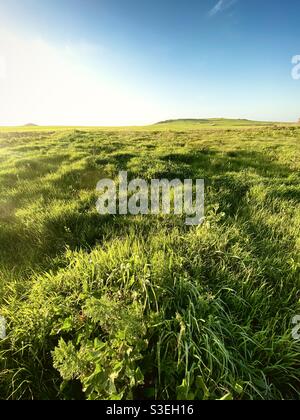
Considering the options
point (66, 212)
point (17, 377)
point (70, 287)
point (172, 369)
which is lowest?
point (17, 377)

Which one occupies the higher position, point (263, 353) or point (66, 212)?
point (66, 212)

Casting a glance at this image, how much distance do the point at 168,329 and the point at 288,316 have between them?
118 cm

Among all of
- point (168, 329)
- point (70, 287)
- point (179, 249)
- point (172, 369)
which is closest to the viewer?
point (172, 369)

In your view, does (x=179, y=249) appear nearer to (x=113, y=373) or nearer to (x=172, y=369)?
(x=172, y=369)

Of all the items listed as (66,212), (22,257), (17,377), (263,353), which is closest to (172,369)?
(263,353)

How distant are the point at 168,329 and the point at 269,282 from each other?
132 centimetres

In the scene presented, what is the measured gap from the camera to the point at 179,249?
3281 mm

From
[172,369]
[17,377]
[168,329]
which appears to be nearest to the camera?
[172,369]

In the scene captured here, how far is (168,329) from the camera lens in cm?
218

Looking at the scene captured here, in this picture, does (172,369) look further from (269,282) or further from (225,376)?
(269,282)

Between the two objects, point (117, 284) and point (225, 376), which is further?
point (117, 284)

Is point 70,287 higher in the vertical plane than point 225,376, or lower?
higher

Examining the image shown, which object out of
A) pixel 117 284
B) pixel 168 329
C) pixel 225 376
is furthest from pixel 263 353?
pixel 117 284
